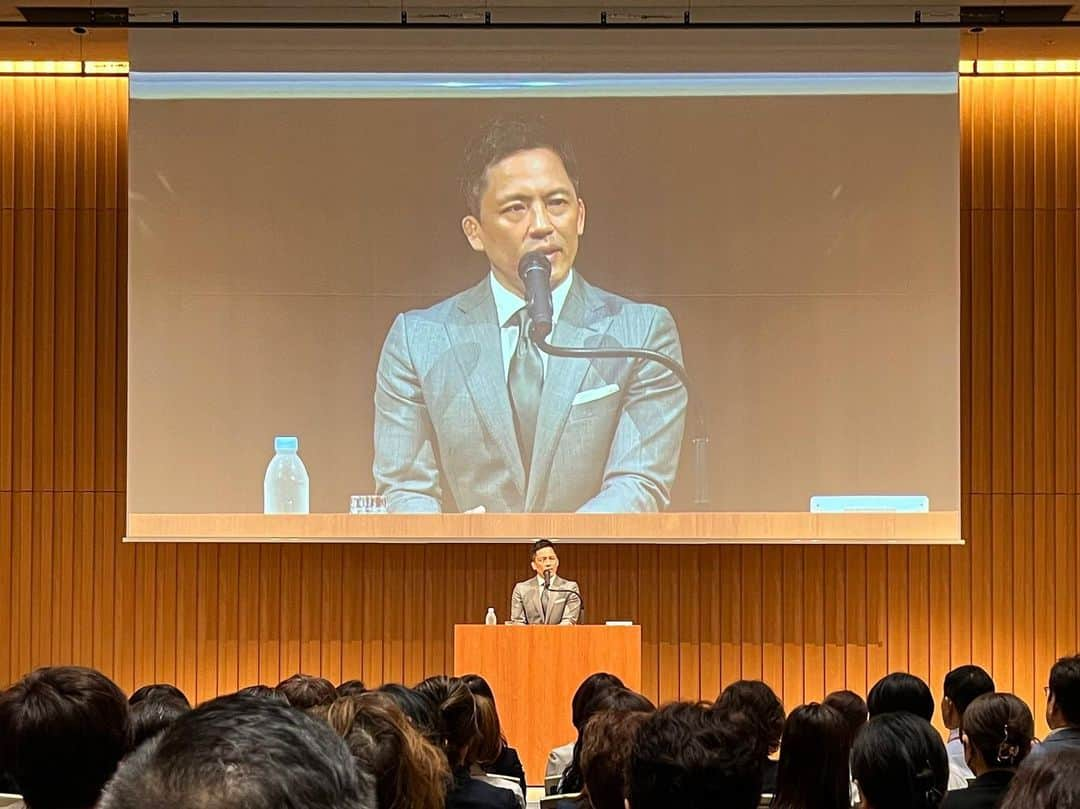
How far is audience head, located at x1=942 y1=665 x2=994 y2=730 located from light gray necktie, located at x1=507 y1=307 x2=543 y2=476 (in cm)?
400

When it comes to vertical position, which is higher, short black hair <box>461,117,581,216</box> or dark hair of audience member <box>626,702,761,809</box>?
short black hair <box>461,117,581,216</box>

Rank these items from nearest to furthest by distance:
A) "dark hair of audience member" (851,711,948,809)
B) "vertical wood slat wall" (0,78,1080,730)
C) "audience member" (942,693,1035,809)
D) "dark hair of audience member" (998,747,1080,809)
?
"dark hair of audience member" (998,747,1080,809)
"dark hair of audience member" (851,711,948,809)
"audience member" (942,693,1035,809)
"vertical wood slat wall" (0,78,1080,730)

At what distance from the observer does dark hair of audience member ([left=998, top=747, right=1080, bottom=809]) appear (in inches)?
47.7

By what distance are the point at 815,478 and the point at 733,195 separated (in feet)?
5.85

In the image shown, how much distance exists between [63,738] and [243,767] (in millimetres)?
1317

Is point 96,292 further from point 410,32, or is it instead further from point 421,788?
point 421,788

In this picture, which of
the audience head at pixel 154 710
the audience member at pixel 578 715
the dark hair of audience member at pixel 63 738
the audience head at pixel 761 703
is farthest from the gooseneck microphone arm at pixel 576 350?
the dark hair of audience member at pixel 63 738

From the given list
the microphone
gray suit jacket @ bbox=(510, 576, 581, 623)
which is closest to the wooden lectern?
gray suit jacket @ bbox=(510, 576, 581, 623)

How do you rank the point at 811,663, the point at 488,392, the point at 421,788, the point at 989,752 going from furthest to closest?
the point at 811,663 → the point at 488,392 → the point at 989,752 → the point at 421,788

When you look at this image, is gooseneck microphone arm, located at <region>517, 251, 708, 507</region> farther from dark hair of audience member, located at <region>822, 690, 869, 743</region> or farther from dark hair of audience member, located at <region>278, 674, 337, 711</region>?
dark hair of audience member, located at <region>278, 674, 337, 711</region>

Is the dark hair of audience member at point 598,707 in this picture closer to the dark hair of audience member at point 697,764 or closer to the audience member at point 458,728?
the audience member at point 458,728

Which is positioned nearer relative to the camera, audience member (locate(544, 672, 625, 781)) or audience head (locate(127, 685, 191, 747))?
audience head (locate(127, 685, 191, 747))

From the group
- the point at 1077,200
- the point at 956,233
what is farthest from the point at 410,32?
the point at 1077,200

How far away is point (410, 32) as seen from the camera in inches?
344
